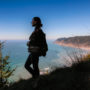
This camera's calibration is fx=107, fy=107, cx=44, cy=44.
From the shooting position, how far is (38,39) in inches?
113

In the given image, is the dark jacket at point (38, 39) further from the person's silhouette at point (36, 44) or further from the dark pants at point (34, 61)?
the dark pants at point (34, 61)

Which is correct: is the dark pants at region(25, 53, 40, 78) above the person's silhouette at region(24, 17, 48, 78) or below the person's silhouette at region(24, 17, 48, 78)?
below

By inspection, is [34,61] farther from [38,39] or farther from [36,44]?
[38,39]

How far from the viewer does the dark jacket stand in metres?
2.83

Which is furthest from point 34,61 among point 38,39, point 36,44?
point 38,39

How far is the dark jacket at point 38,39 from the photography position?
283 centimetres

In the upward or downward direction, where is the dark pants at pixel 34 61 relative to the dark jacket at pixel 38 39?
downward

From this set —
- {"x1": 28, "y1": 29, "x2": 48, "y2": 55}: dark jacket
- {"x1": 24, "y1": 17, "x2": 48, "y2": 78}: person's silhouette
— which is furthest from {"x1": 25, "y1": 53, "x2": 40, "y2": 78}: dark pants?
{"x1": 28, "y1": 29, "x2": 48, "y2": 55}: dark jacket

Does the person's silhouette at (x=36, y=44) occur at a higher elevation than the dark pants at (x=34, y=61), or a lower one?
higher

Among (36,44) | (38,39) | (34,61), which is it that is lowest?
(34,61)

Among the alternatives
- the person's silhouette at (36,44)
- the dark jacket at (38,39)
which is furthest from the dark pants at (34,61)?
the dark jacket at (38,39)

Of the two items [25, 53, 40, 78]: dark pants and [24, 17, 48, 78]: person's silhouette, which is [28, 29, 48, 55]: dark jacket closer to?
[24, 17, 48, 78]: person's silhouette

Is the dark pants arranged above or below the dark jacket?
below

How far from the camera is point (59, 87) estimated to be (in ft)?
7.47
